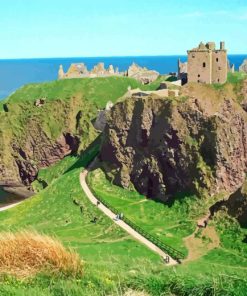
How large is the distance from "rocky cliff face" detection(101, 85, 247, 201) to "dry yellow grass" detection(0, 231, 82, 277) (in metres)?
51.3

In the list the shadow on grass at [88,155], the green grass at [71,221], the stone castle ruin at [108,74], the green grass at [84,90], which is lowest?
the green grass at [71,221]

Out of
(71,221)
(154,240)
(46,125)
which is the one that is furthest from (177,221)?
(46,125)

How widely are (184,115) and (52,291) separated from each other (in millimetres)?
56992

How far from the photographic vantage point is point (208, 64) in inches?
3297

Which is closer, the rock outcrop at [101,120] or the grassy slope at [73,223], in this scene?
the grassy slope at [73,223]

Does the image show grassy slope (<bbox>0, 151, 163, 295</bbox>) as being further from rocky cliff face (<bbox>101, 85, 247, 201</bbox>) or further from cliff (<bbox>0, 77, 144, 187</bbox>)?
cliff (<bbox>0, 77, 144, 187</bbox>)

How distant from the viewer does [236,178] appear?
7175cm

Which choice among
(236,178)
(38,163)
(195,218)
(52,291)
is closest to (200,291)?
(52,291)

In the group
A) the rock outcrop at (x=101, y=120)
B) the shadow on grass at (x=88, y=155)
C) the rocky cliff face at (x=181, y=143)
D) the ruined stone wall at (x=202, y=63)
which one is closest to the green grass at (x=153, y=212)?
the rocky cliff face at (x=181, y=143)

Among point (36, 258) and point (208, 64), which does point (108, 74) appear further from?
point (36, 258)

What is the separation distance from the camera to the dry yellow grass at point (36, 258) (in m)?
20.1

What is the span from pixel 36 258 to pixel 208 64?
67.2m

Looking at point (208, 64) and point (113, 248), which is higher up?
point (208, 64)

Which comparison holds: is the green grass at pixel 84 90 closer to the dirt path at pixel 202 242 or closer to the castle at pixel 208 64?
the castle at pixel 208 64
